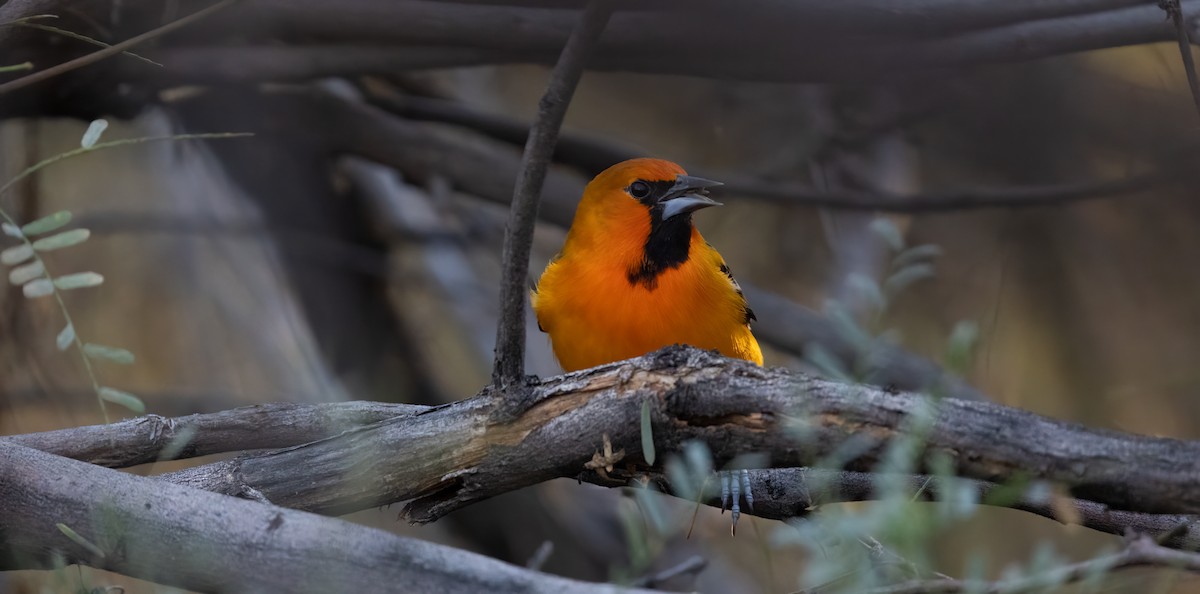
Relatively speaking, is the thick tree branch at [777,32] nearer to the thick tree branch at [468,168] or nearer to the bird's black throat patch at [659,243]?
the bird's black throat patch at [659,243]

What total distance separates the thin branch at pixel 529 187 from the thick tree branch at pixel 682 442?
0.11 m

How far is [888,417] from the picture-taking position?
73.2 inches

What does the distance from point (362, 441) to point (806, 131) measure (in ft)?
14.9

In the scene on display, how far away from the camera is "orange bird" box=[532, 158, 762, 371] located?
3.49m

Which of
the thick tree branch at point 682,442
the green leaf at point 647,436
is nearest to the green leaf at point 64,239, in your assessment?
the thick tree branch at point 682,442

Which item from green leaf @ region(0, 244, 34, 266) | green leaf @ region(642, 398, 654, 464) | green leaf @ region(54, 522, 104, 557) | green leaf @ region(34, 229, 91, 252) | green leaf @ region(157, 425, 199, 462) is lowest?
green leaf @ region(54, 522, 104, 557)

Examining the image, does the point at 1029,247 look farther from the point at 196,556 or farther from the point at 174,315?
the point at 196,556

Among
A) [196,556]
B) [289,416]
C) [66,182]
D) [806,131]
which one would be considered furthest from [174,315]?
[196,556]

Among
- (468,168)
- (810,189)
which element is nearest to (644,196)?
(468,168)

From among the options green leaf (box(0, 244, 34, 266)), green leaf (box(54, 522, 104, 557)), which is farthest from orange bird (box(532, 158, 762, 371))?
green leaf (box(54, 522, 104, 557))

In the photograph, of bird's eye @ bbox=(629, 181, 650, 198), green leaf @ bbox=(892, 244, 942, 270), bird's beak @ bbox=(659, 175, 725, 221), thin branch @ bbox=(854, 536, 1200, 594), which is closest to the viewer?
thin branch @ bbox=(854, 536, 1200, 594)

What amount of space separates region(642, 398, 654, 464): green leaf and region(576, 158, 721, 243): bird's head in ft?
5.93

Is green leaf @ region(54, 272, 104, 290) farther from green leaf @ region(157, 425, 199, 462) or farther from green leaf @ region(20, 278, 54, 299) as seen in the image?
green leaf @ region(157, 425, 199, 462)

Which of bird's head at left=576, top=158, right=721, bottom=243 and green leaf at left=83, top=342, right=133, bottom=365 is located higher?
bird's head at left=576, top=158, right=721, bottom=243
